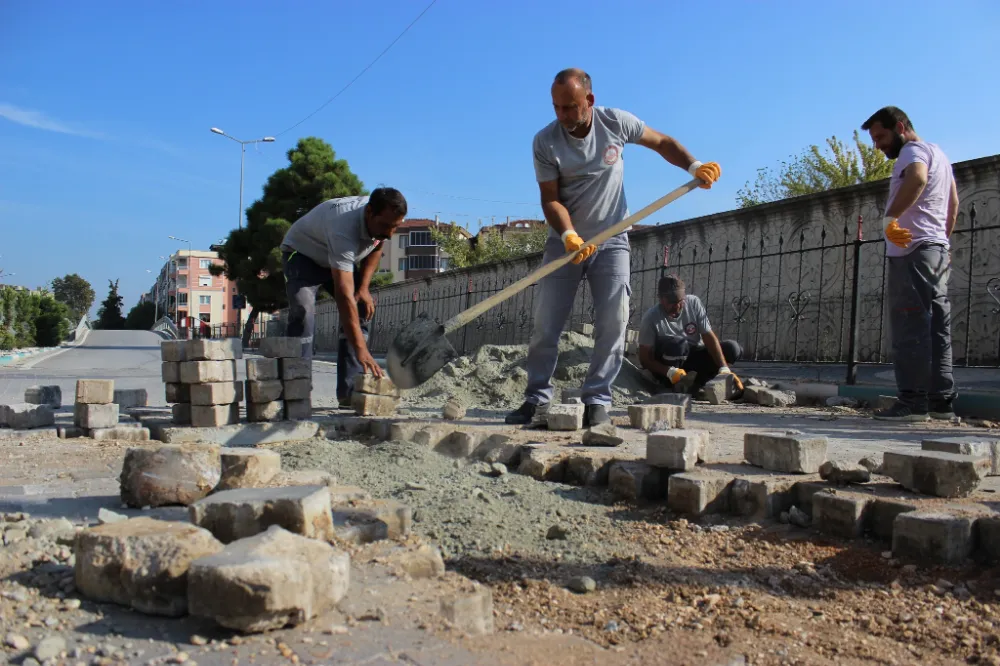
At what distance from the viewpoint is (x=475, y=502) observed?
2.88 m

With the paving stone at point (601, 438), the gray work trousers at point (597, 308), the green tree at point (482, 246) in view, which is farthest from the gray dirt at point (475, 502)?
the green tree at point (482, 246)

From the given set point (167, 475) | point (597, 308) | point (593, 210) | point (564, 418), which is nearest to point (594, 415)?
point (564, 418)

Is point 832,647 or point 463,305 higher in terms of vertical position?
point 463,305

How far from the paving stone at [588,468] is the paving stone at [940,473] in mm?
1125

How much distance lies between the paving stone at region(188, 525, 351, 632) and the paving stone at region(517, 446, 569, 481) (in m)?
1.76

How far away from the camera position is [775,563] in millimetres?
2328

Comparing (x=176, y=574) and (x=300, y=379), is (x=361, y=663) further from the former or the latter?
(x=300, y=379)

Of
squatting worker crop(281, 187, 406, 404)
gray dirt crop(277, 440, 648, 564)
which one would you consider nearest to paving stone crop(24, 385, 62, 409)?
squatting worker crop(281, 187, 406, 404)

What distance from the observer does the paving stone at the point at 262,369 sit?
4.43 metres

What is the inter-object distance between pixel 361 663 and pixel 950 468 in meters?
2.09

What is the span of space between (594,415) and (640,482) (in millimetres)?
1227

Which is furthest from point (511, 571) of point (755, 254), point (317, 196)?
point (317, 196)

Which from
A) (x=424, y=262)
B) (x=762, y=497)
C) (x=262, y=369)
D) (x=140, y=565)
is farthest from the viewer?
(x=424, y=262)

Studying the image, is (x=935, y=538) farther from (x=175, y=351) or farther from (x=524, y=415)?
(x=175, y=351)
